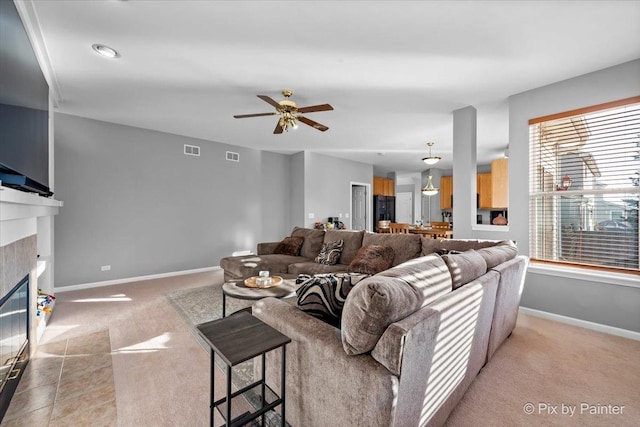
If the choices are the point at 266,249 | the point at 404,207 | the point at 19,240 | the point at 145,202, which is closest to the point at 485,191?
the point at 404,207

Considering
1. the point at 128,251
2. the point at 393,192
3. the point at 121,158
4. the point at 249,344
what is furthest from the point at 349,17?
the point at 393,192

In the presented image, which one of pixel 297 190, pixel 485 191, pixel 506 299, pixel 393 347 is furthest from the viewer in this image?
pixel 485 191

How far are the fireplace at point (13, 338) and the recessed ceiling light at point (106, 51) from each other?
6.73ft

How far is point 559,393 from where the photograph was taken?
6.09 feet

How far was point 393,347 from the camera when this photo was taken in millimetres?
1049

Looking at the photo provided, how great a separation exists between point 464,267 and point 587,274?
7.47ft

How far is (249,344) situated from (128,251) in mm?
4470

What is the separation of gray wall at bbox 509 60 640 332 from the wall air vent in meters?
5.22

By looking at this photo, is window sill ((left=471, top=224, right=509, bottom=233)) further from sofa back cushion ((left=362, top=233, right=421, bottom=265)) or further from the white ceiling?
the white ceiling

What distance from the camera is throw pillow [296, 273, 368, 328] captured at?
1.47 m

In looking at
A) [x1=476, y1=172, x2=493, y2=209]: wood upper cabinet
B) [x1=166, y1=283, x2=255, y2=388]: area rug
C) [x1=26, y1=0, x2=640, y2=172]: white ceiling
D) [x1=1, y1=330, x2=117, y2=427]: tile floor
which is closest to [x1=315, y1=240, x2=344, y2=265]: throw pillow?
[x1=166, y1=283, x2=255, y2=388]: area rug

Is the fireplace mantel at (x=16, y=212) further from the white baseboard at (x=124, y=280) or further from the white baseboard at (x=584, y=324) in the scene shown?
the white baseboard at (x=584, y=324)

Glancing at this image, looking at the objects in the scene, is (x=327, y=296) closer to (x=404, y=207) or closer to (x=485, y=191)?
(x=485, y=191)

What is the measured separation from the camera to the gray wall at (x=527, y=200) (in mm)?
2730
